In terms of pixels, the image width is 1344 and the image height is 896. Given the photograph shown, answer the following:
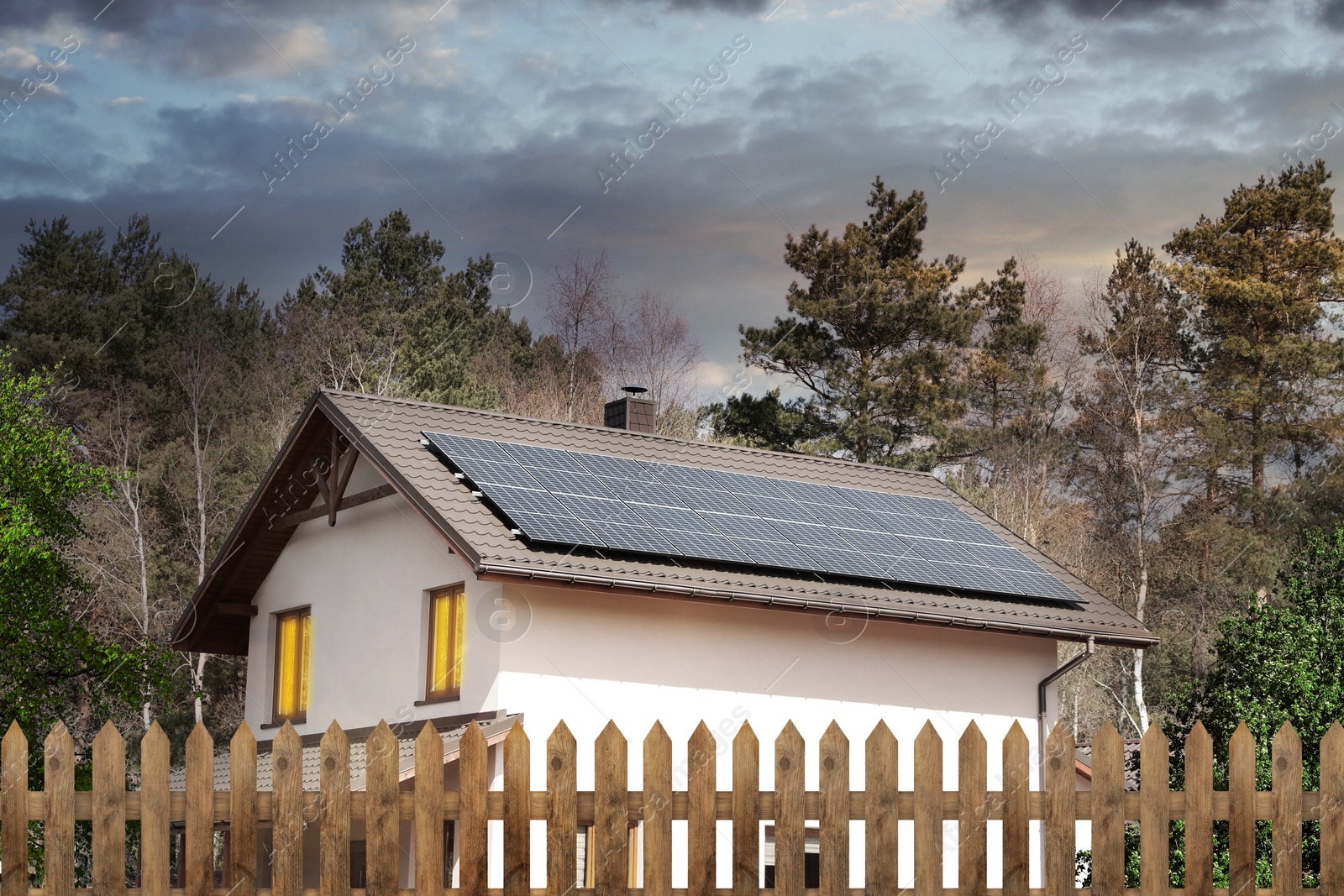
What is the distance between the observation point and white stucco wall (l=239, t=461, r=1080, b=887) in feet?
45.0

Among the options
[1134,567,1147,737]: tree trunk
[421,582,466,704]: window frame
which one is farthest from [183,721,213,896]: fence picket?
[1134,567,1147,737]: tree trunk

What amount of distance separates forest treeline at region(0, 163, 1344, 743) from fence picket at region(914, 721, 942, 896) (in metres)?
28.5

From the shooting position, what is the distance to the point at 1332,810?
6.30 metres

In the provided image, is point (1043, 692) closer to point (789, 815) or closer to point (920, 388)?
point (789, 815)

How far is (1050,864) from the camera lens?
6.27 meters

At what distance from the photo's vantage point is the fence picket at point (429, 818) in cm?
591

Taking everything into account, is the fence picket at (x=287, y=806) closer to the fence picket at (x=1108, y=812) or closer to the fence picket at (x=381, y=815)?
the fence picket at (x=381, y=815)

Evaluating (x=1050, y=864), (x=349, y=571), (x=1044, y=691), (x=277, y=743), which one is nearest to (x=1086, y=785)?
(x=1044, y=691)

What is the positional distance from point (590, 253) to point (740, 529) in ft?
85.8

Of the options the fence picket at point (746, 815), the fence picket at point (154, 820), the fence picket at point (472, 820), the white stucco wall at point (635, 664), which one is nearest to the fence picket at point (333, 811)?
the fence picket at point (472, 820)

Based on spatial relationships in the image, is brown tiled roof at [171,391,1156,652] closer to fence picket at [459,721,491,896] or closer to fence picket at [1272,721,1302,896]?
fence picket at [459,721,491,896]

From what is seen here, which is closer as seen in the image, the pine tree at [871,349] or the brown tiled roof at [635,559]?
the brown tiled roof at [635,559]

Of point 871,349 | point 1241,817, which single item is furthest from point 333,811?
point 871,349

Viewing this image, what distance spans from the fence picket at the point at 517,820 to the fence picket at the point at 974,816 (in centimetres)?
190
